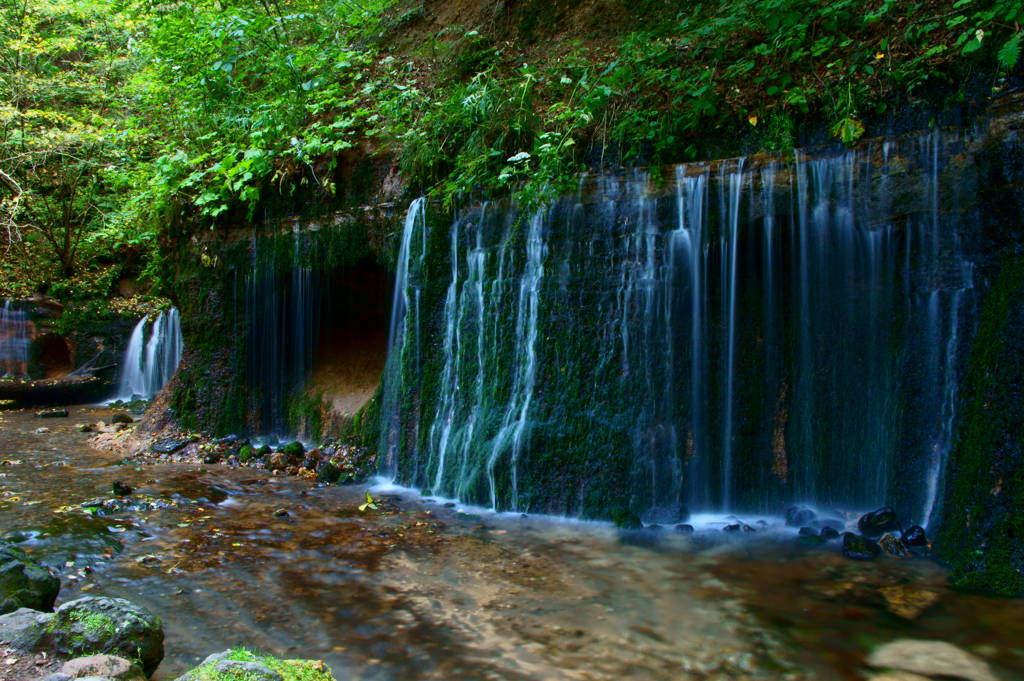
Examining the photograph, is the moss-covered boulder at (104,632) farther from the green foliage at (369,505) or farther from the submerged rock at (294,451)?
the submerged rock at (294,451)

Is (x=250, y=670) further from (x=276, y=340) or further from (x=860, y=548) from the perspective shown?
(x=276, y=340)

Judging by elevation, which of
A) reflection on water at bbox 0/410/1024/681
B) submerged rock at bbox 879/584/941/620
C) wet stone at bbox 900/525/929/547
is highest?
wet stone at bbox 900/525/929/547

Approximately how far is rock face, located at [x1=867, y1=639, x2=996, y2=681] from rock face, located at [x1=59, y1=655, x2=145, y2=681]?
137 inches

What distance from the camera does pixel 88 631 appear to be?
309 centimetres

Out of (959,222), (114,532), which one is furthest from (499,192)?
(114,532)

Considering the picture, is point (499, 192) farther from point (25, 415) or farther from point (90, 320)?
point (90, 320)

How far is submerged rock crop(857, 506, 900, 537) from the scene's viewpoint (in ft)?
17.3

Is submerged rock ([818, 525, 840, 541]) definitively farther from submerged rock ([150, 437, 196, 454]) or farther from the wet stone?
submerged rock ([150, 437, 196, 454])

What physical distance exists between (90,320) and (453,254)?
11.7 m

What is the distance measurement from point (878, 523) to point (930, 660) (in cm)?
193

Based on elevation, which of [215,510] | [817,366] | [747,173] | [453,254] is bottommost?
[215,510]

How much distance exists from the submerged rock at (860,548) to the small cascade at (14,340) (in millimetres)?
16082

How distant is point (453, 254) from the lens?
7.68 m

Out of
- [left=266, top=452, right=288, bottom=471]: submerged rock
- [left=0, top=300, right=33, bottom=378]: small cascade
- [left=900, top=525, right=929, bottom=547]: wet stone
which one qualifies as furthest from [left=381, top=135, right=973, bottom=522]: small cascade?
[left=0, top=300, right=33, bottom=378]: small cascade
